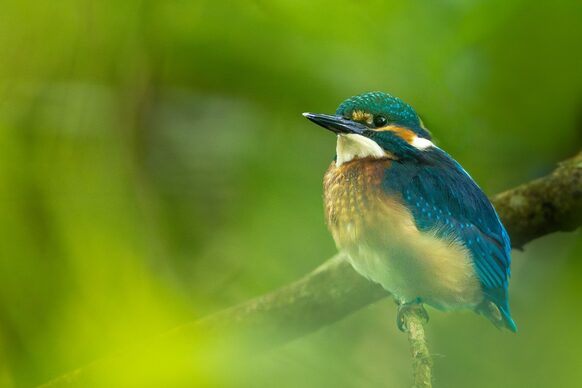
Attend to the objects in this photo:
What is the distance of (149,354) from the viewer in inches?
43.6

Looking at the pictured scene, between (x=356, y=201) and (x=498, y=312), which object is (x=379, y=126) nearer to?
(x=356, y=201)

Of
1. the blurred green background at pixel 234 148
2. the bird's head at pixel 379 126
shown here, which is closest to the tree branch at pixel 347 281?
the blurred green background at pixel 234 148

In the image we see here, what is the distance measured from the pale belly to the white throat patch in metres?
0.02

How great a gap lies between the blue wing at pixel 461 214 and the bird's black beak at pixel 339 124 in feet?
0.46

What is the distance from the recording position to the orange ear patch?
132cm

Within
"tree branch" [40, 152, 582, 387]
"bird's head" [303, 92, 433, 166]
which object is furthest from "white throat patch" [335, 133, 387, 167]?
"tree branch" [40, 152, 582, 387]

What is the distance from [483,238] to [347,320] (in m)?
0.63

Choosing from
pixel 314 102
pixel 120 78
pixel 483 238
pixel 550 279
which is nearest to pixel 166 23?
pixel 120 78

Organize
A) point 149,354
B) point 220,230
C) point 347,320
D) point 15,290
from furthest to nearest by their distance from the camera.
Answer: point 347,320 < point 220,230 < point 15,290 < point 149,354

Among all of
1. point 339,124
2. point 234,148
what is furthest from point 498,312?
point 234,148

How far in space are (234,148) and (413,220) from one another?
1.22 feet

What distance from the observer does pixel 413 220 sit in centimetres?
141

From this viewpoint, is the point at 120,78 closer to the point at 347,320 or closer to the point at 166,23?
the point at 166,23

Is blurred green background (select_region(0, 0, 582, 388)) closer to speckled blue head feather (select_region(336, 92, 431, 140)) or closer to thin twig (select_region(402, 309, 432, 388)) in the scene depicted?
speckled blue head feather (select_region(336, 92, 431, 140))
